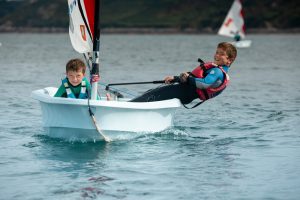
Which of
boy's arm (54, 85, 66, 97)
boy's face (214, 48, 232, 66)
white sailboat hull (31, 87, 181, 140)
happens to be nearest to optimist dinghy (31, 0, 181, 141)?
white sailboat hull (31, 87, 181, 140)

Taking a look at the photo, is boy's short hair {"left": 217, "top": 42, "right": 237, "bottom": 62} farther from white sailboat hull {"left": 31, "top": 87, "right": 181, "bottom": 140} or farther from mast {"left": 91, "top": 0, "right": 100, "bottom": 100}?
mast {"left": 91, "top": 0, "right": 100, "bottom": 100}

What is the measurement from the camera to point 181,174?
11.4 m

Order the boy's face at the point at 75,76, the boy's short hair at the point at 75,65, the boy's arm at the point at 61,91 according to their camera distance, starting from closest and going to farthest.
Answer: the boy's short hair at the point at 75,65 < the boy's face at the point at 75,76 < the boy's arm at the point at 61,91

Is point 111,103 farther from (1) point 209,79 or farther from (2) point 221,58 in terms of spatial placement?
(2) point 221,58

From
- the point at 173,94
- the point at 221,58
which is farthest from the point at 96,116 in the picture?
the point at 221,58

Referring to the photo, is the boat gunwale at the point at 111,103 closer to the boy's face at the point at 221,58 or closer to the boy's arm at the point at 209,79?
the boy's arm at the point at 209,79

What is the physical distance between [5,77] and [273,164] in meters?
20.3

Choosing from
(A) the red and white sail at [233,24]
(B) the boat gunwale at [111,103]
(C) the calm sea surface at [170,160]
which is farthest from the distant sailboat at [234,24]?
(B) the boat gunwale at [111,103]

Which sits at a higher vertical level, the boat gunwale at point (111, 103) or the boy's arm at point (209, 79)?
the boy's arm at point (209, 79)

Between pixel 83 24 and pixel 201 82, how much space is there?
7.77 feet

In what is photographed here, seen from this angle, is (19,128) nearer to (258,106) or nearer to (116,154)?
(116,154)

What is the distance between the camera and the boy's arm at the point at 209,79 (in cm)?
1396

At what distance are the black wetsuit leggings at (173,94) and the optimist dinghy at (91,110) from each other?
35cm

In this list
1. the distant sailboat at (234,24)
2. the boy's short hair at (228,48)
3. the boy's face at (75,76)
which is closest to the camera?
the boy's face at (75,76)
